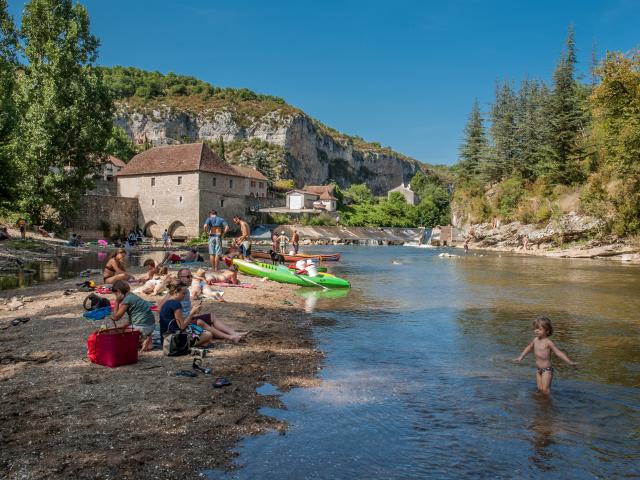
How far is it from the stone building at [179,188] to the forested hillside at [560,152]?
3389cm

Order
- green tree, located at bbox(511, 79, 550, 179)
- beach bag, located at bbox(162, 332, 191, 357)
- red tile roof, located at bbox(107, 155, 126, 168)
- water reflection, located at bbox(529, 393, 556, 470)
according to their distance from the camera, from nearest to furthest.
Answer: water reflection, located at bbox(529, 393, 556, 470)
beach bag, located at bbox(162, 332, 191, 357)
green tree, located at bbox(511, 79, 550, 179)
red tile roof, located at bbox(107, 155, 126, 168)

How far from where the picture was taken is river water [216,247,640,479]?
551cm

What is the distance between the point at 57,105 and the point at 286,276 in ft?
80.0

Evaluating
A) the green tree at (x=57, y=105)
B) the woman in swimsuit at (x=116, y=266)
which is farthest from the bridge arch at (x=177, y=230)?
the woman in swimsuit at (x=116, y=266)

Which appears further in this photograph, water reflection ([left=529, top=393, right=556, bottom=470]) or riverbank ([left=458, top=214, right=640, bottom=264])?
riverbank ([left=458, top=214, right=640, bottom=264])

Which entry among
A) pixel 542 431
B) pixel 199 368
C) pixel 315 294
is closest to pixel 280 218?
pixel 315 294

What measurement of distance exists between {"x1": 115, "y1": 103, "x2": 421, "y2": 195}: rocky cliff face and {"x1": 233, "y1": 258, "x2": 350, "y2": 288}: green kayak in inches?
3806

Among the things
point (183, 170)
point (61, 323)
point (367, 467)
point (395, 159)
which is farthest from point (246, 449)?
point (395, 159)

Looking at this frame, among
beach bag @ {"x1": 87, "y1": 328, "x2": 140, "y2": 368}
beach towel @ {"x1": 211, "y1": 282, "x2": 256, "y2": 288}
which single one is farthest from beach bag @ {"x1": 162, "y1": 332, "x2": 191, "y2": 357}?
beach towel @ {"x1": 211, "y1": 282, "x2": 256, "y2": 288}

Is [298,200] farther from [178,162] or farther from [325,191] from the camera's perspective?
[178,162]

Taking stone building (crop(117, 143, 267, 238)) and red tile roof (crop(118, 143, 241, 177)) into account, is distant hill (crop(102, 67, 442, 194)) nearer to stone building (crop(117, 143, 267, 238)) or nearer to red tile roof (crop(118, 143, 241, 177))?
red tile roof (crop(118, 143, 241, 177))

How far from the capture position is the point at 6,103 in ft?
103

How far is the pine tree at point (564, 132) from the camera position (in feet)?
171

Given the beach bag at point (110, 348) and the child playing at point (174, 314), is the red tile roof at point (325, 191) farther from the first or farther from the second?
the beach bag at point (110, 348)
